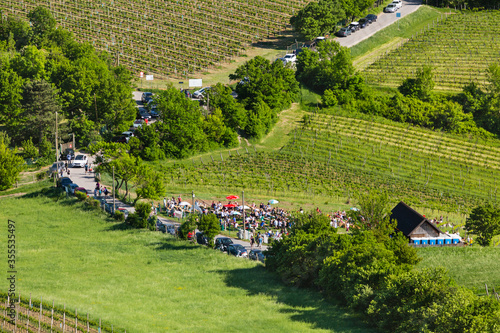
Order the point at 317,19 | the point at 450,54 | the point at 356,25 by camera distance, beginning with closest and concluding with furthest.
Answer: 1. the point at 317,19
2. the point at 450,54
3. the point at 356,25

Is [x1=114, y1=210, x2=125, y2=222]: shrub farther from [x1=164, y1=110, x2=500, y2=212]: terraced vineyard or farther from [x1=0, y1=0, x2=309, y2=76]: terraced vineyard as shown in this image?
[x1=0, y1=0, x2=309, y2=76]: terraced vineyard

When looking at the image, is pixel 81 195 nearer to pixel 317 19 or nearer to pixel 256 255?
pixel 256 255

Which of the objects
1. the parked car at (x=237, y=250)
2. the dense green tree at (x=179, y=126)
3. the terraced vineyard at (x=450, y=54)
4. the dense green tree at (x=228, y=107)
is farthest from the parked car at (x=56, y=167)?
the terraced vineyard at (x=450, y=54)

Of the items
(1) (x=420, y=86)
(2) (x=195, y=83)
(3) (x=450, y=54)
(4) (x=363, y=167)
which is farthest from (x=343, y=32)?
(4) (x=363, y=167)

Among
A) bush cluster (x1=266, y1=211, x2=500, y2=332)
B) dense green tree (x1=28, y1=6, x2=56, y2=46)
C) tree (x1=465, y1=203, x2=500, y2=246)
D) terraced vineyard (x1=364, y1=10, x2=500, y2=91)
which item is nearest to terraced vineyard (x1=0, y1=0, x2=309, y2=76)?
dense green tree (x1=28, y1=6, x2=56, y2=46)

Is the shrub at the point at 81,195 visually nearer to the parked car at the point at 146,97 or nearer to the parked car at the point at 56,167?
the parked car at the point at 56,167

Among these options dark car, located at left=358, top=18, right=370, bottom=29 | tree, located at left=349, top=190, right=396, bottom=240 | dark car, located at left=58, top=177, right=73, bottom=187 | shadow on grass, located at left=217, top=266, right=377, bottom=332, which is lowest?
shadow on grass, located at left=217, top=266, right=377, bottom=332
